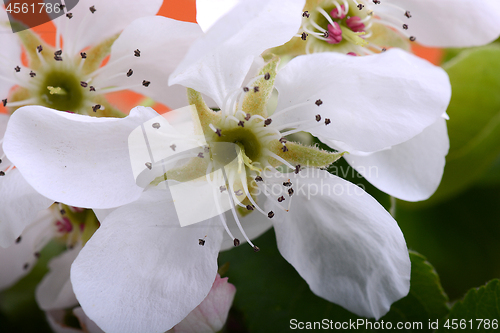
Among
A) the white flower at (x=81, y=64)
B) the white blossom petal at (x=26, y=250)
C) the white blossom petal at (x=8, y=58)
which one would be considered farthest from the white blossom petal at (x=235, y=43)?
the white blossom petal at (x=26, y=250)

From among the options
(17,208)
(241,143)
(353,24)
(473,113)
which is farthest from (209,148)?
(473,113)

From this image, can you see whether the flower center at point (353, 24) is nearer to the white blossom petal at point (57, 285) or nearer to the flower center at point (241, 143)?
the flower center at point (241, 143)

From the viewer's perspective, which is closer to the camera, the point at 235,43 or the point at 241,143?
the point at 235,43

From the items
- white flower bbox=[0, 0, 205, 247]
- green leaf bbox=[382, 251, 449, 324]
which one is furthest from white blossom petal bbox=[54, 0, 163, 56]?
green leaf bbox=[382, 251, 449, 324]

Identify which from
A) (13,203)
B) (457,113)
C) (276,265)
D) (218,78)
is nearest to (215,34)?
(218,78)

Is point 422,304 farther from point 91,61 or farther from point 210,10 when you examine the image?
point 91,61

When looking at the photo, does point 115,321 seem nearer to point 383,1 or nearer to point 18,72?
point 18,72
